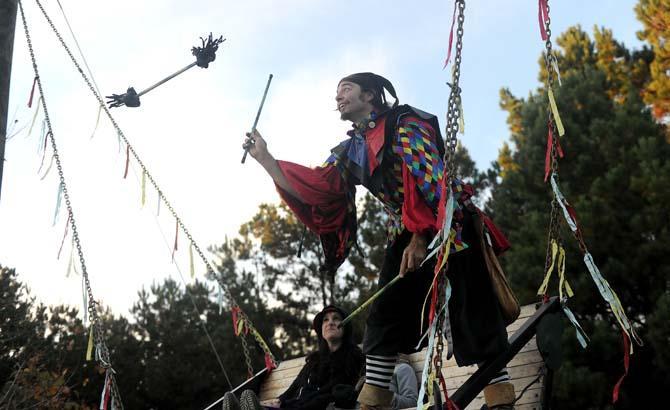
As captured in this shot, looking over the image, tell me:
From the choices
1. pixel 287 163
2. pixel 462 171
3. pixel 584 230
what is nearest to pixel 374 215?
pixel 462 171

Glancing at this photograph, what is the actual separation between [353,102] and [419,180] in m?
0.60

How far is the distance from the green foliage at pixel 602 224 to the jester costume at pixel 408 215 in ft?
28.4

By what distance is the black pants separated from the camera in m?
3.02

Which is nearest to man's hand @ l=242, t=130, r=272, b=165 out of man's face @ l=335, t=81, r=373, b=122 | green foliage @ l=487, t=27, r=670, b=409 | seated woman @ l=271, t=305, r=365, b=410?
man's face @ l=335, t=81, r=373, b=122

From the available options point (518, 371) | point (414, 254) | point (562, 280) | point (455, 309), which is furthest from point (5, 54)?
point (518, 371)

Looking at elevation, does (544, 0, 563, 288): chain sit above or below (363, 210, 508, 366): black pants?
above

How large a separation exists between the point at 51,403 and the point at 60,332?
14.1ft

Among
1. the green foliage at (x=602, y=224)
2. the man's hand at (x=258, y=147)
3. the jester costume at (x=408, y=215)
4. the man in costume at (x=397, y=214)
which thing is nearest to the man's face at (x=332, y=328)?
the man in costume at (x=397, y=214)

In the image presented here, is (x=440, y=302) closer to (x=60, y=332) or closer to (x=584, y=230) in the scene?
(x=584, y=230)

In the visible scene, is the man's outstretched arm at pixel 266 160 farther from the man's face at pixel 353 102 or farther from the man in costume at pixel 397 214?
the man's face at pixel 353 102

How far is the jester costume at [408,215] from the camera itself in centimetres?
303

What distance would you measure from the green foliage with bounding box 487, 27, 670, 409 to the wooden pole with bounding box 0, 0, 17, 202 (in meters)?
9.56

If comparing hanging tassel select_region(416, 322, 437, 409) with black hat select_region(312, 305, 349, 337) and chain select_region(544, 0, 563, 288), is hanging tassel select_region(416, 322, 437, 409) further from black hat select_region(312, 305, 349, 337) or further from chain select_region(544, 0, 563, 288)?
black hat select_region(312, 305, 349, 337)

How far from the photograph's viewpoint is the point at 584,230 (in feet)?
40.0
